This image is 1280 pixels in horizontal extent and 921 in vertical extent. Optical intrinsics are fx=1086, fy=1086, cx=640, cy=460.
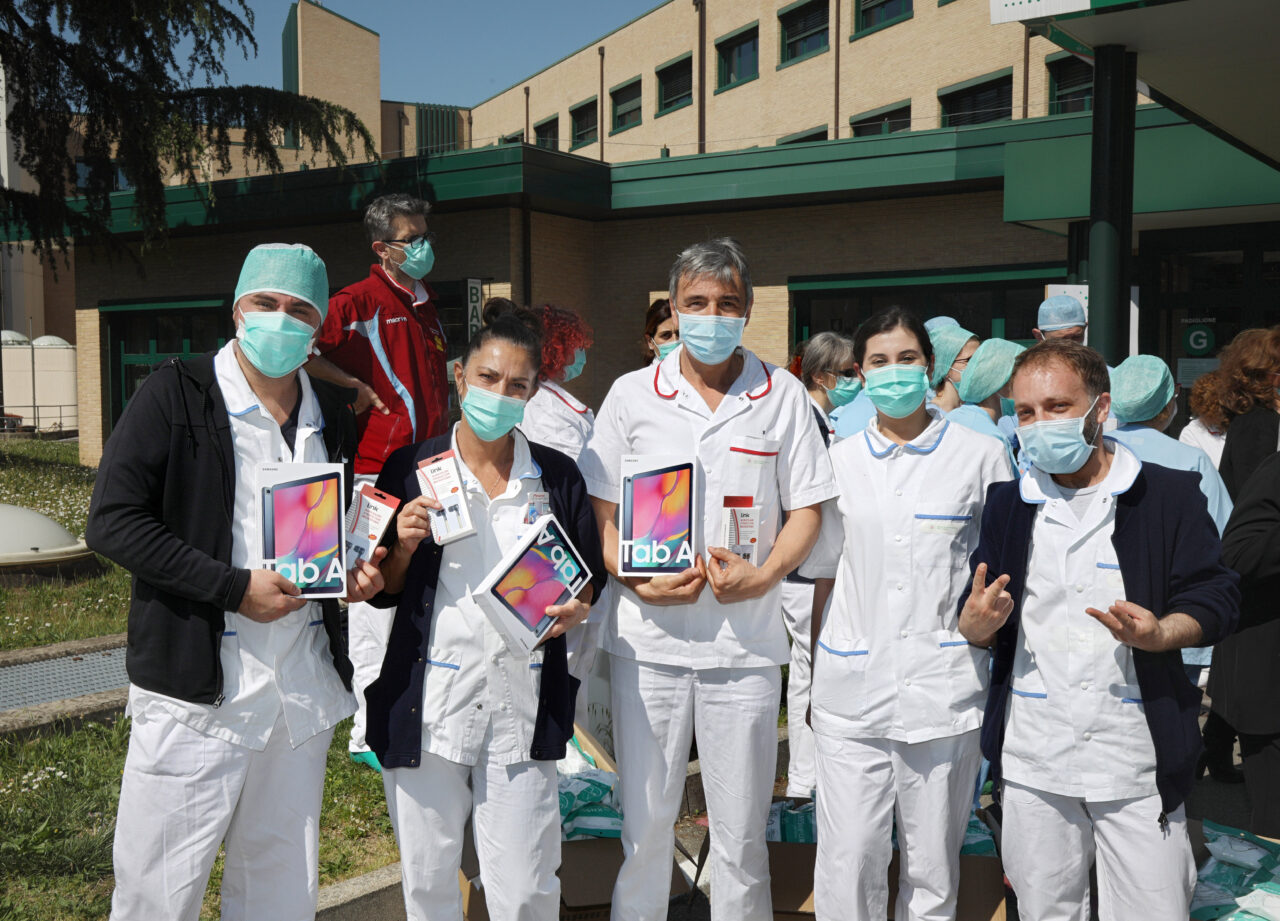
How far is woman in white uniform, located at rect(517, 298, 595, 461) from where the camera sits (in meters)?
5.04

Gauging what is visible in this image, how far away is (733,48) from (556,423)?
96.4ft

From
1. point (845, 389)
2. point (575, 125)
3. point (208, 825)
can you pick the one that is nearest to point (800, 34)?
point (575, 125)

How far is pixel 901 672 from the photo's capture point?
333cm

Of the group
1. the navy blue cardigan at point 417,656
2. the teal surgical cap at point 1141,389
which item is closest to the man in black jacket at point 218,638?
the navy blue cardigan at point 417,656

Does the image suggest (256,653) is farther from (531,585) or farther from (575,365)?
(575,365)

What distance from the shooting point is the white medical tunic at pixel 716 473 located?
11.2 ft

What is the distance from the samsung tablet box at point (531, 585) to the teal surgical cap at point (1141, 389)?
9.50 ft

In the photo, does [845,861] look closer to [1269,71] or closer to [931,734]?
[931,734]

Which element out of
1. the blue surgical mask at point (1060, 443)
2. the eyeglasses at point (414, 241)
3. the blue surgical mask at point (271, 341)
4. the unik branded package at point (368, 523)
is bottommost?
the unik branded package at point (368, 523)

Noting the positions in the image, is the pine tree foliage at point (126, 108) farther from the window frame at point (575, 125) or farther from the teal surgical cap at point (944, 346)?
the window frame at point (575, 125)

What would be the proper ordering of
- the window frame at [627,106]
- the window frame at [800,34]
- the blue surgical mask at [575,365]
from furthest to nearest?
1. the window frame at [627,106]
2. the window frame at [800,34]
3. the blue surgical mask at [575,365]

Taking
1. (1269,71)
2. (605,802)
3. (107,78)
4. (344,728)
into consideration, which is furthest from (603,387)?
(605,802)

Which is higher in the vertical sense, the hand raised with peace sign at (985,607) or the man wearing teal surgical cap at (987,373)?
the man wearing teal surgical cap at (987,373)

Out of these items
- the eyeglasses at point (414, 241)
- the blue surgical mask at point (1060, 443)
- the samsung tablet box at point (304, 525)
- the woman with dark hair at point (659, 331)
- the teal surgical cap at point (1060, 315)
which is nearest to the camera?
the samsung tablet box at point (304, 525)
